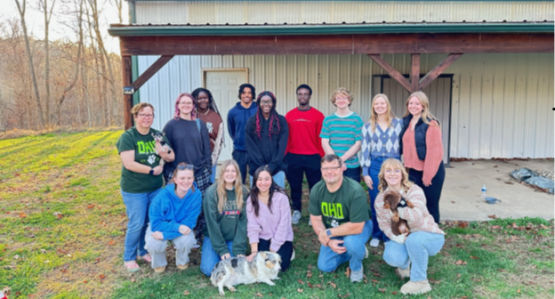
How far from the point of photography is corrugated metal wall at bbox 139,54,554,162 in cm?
791

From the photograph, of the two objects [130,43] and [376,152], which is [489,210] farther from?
[130,43]

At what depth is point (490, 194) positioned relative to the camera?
577cm

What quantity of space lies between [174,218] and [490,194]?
4.85m

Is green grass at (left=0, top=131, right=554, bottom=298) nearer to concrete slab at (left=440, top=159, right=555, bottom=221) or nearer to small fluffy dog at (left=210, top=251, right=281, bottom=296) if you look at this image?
small fluffy dog at (left=210, top=251, right=281, bottom=296)

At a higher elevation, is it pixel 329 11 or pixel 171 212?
pixel 329 11

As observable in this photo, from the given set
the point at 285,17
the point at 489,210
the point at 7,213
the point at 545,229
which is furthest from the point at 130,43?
the point at 545,229

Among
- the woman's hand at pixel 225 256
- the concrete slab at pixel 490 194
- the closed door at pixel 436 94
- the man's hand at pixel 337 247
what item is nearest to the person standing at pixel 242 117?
the woman's hand at pixel 225 256

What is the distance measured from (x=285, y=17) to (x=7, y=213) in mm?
6223

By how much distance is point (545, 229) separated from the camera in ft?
14.3

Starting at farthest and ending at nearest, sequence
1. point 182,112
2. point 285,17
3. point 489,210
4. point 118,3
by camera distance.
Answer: point 118,3 < point 285,17 < point 489,210 < point 182,112

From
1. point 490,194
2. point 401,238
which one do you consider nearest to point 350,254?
point 401,238

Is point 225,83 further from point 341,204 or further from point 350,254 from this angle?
point 350,254

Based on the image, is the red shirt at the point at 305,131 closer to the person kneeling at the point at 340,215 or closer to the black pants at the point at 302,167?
the black pants at the point at 302,167

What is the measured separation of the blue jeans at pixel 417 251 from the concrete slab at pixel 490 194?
196cm
